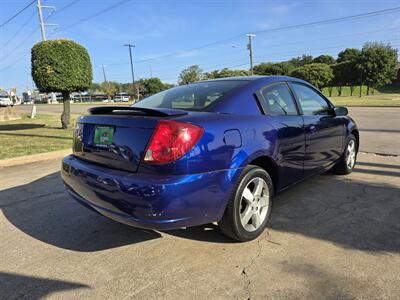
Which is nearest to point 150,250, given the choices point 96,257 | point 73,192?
point 96,257

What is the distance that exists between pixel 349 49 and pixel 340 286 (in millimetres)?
108193

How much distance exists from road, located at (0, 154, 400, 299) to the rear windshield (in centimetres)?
127

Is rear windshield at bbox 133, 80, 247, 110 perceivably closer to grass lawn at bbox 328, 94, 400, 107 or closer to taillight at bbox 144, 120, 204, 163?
taillight at bbox 144, 120, 204, 163

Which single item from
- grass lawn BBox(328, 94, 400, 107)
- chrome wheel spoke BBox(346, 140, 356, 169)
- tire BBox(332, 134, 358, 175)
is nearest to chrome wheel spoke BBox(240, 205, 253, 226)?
tire BBox(332, 134, 358, 175)

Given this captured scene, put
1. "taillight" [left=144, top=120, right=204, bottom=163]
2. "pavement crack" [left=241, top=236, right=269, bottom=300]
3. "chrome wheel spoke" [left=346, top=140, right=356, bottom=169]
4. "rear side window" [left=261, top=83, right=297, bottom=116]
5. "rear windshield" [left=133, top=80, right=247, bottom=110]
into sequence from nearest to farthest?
"pavement crack" [left=241, top=236, right=269, bottom=300]
"taillight" [left=144, top=120, right=204, bottom=163]
"rear windshield" [left=133, top=80, right=247, bottom=110]
"rear side window" [left=261, top=83, right=297, bottom=116]
"chrome wheel spoke" [left=346, top=140, right=356, bottom=169]

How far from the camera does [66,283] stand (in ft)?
8.51

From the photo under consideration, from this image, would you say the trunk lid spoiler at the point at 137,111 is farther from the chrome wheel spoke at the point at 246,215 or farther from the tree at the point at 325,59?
the tree at the point at 325,59

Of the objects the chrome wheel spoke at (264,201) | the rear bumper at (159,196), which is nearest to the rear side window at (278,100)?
the chrome wheel spoke at (264,201)

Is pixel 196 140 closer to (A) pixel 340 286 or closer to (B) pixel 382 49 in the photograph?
(A) pixel 340 286

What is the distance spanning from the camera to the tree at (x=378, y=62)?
57.6 meters

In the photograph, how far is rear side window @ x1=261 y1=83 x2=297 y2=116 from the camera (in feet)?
11.6

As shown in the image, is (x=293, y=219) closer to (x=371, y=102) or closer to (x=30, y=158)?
(x=30, y=158)

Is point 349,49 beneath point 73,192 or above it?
above

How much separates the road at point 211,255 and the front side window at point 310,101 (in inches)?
43.1
